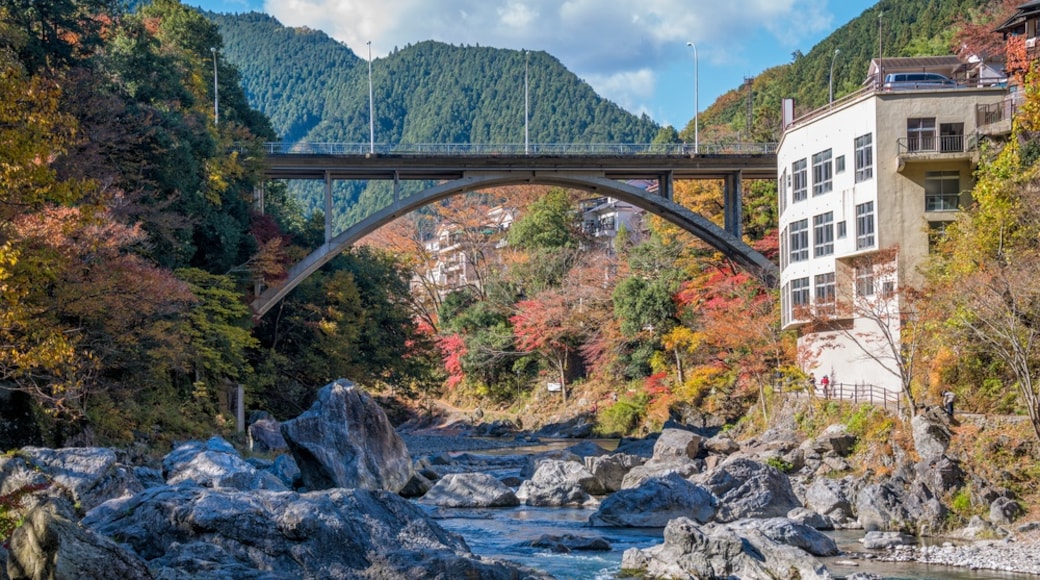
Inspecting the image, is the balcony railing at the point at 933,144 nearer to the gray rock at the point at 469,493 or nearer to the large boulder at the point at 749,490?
the large boulder at the point at 749,490

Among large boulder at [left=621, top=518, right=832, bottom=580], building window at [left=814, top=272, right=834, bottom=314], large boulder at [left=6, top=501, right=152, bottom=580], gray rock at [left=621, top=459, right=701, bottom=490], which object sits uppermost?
building window at [left=814, top=272, right=834, bottom=314]

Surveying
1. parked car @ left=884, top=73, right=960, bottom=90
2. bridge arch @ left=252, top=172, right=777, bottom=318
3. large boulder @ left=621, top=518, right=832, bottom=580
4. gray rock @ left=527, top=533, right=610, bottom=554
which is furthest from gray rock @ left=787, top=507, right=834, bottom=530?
bridge arch @ left=252, top=172, right=777, bottom=318

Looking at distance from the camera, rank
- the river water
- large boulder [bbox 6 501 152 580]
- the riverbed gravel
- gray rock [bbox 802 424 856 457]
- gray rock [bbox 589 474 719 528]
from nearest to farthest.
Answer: large boulder [bbox 6 501 152 580] < the river water < the riverbed gravel < gray rock [bbox 589 474 719 528] < gray rock [bbox 802 424 856 457]

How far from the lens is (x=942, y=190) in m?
26.8

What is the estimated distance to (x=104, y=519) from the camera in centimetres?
1076

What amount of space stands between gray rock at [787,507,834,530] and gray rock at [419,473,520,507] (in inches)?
225

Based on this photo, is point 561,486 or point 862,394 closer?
point 561,486

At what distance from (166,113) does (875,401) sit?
19.9 meters

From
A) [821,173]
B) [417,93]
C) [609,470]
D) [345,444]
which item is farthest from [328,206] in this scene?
[417,93]

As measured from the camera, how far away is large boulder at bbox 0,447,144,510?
12.8 metres

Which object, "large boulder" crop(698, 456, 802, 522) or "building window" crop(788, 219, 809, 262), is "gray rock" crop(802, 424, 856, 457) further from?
"building window" crop(788, 219, 809, 262)

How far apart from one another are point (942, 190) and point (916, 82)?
19.8 ft

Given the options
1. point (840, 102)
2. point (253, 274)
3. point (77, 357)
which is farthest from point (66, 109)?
point (840, 102)

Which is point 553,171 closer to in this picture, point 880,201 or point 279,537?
point 880,201
